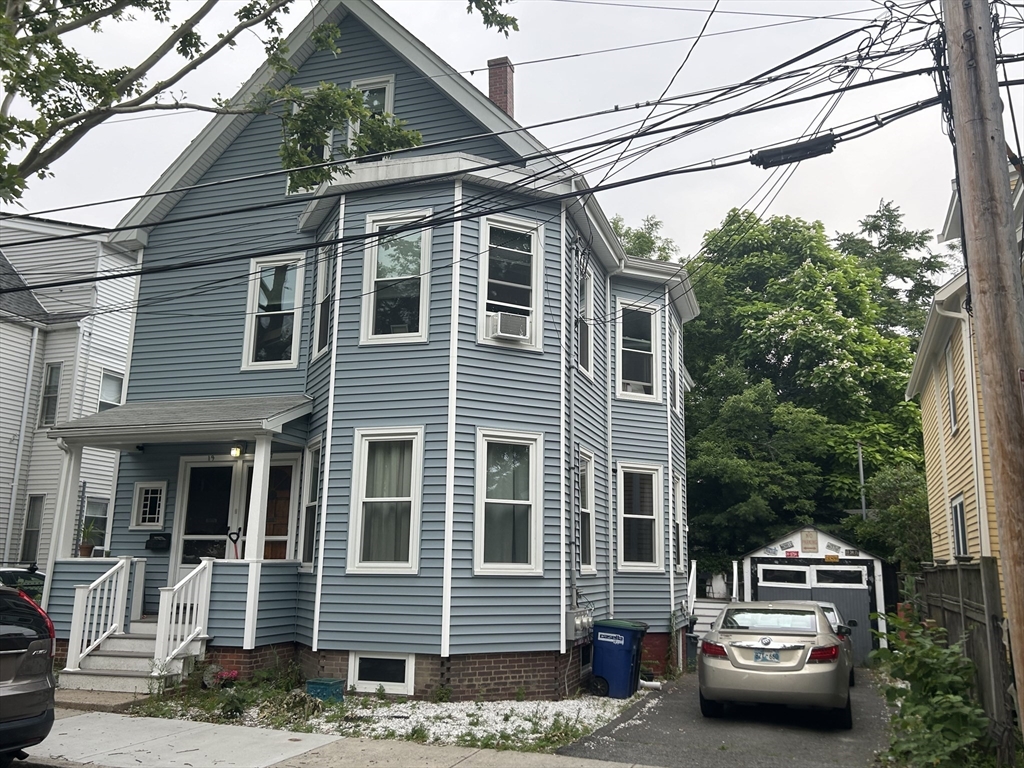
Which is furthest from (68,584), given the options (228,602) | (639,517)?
(639,517)

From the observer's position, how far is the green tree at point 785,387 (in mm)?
27578

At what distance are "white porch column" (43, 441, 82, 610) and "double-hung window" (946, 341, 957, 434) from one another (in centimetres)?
1355

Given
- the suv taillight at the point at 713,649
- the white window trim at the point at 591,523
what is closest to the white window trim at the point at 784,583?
the white window trim at the point at 591,523

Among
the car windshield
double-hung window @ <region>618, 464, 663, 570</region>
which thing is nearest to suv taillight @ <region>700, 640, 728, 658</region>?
the car windshield

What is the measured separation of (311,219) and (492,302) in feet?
11.8

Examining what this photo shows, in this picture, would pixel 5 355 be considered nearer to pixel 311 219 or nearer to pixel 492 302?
pixel 311 219

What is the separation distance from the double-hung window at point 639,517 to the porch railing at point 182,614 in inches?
275

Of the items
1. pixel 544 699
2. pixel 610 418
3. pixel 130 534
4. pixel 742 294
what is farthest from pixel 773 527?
pixel 130 534

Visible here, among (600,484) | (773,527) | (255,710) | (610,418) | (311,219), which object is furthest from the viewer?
(773,527)

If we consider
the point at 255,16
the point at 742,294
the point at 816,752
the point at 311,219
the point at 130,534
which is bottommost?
the point at 816,752

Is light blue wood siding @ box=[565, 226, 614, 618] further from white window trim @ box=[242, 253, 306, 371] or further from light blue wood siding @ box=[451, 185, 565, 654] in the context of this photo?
white window trim @ box=[242, 253, 306, 371]

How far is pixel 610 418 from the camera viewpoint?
15688mm

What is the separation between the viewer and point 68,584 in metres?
12.6

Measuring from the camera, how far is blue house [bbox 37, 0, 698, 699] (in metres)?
11.4
